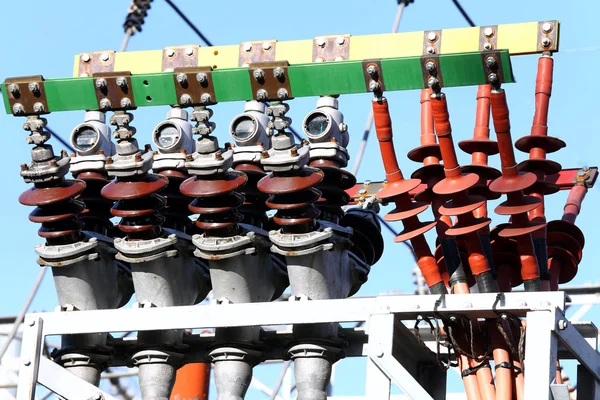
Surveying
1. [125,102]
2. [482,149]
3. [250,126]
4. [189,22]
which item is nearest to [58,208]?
[125,102]

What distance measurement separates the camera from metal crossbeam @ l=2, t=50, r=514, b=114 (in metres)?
8.34

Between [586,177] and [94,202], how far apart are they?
3.28 metres

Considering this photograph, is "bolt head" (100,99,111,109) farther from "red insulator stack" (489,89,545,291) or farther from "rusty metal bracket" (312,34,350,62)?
"red insulator stack" (489,89,545,291)

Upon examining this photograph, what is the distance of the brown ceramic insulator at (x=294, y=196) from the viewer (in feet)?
27.9

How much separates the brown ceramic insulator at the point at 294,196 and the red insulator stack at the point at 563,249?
1533mm

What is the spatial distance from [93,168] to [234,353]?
1573 millimetres

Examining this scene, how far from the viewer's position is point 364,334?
878cm

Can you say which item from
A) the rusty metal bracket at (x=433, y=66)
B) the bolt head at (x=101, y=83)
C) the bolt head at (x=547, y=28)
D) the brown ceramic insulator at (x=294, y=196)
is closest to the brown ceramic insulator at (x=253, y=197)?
the brown ceramic insulator at (x=294, y=196)

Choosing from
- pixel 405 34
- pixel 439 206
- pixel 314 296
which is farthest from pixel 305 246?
pixel 405 34

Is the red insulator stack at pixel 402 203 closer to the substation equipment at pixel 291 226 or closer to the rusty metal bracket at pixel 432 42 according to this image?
the substation equipment at pixel 291 226

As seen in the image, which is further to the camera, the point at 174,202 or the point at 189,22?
the point at 189,22

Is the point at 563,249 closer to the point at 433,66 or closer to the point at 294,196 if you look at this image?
the point at 433,66

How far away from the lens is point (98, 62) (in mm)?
9992

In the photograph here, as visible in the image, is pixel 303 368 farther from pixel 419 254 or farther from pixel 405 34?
pixel 405 34
